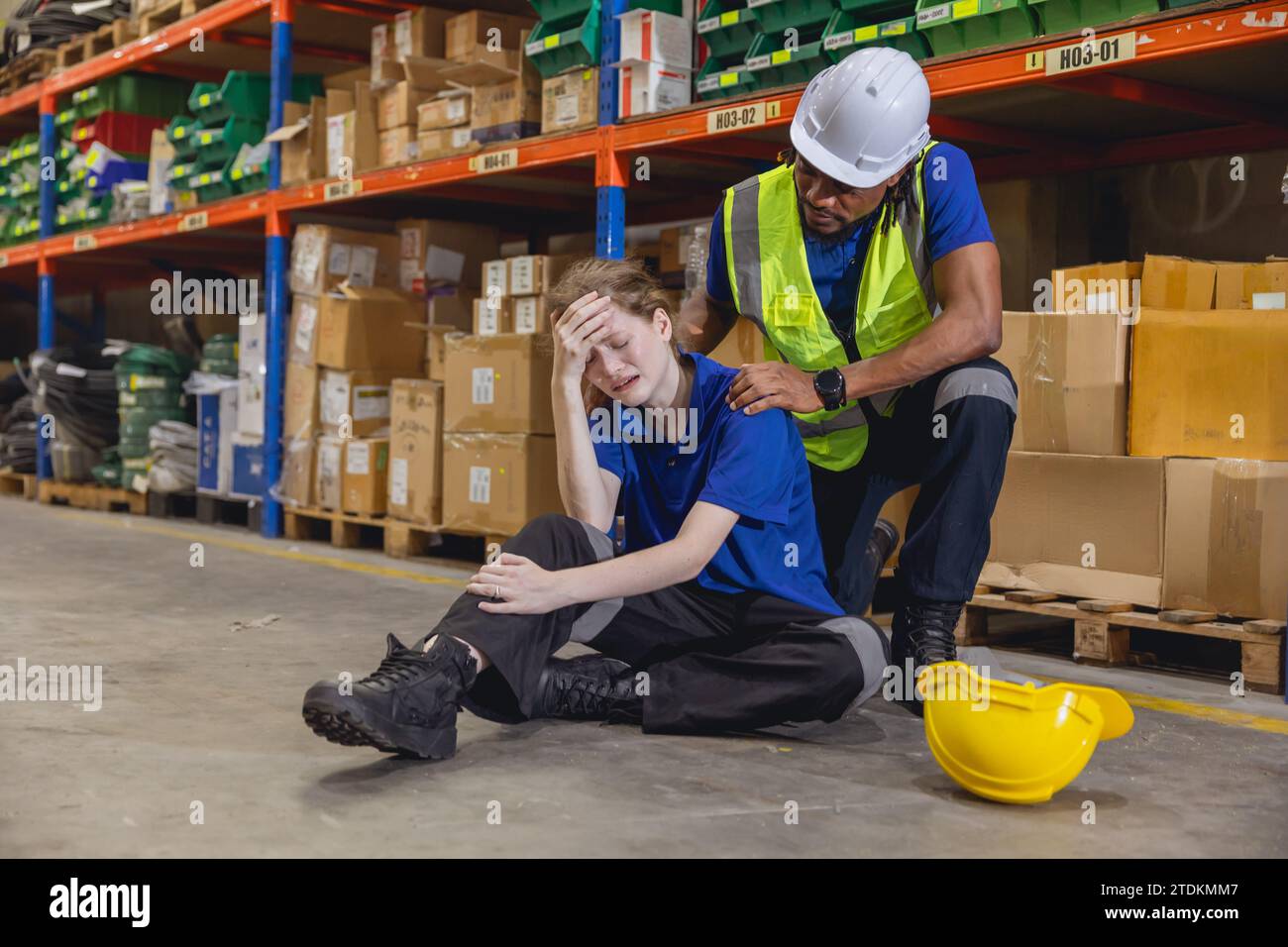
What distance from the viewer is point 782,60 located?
4695 millimetres

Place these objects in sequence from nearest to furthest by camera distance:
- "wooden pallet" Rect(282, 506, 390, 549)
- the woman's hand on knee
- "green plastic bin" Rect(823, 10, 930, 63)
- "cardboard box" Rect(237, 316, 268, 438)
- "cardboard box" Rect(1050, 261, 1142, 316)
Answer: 1. the woman's hand on knee
2. "cardboard box" Rect(1050, 261, 1142, 316)
3. "green plastic bin" Rect(823, 10, 930, 63)
4. "wooden pallet" Rect(282, 506, 390, 549)
5. "cardboard box" Rect(237, 316, 268, 438)

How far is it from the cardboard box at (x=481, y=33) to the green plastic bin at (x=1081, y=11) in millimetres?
2786

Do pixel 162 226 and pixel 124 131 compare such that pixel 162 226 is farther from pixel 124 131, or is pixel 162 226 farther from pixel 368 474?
pixel 368 474

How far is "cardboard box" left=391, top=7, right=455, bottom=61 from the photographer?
6.59 meters

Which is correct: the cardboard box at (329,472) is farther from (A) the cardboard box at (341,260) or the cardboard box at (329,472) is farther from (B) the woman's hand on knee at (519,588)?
(B) the woman's hand on knee at (519,588)

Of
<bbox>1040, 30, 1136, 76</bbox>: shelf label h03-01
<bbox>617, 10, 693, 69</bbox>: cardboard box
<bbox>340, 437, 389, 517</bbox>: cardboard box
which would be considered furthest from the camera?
<bbox>340, 437, 389, 517</bbox>: cardboard box

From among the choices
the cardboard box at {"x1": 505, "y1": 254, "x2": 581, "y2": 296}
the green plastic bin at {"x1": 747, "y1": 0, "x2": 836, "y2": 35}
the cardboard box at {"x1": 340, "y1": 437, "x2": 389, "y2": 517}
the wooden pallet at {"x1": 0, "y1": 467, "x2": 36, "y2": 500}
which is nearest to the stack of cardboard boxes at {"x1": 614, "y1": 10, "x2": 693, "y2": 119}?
the green plastic bin at {"x1": 747, "y1": 0, "x2": 836, "y2": 35}

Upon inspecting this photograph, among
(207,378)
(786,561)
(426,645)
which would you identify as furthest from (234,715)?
(207,378)

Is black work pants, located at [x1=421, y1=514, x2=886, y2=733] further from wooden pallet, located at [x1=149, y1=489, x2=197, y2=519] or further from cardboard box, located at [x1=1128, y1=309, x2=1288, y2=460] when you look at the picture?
wooden pallet, located at [x1=149, y1=489, x2=197, y2=519]

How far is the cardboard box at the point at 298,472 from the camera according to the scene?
282 inches

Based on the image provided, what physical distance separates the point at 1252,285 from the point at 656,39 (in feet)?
7.84

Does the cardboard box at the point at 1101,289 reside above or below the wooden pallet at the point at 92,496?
above

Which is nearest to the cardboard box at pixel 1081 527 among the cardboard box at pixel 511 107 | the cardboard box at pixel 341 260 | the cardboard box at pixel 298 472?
the cardboard box at pixel 511 107

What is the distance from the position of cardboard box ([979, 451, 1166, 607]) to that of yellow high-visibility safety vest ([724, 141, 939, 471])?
2.94 ft
